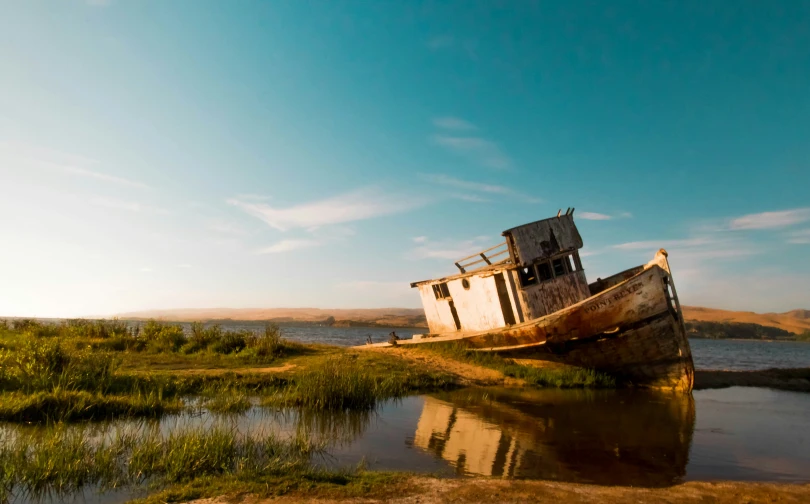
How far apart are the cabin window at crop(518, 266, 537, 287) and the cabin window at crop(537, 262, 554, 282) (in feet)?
0.78

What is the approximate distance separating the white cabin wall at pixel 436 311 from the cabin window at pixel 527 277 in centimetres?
414

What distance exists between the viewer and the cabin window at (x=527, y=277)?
14328 millimetres

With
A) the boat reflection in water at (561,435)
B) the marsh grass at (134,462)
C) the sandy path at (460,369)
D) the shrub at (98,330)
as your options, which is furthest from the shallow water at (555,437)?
the shrub at (98,330)

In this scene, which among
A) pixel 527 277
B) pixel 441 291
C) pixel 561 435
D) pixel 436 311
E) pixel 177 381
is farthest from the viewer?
pixel 436 311

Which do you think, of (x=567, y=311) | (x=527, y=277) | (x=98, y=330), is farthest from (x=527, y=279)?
(x=98, y=330)

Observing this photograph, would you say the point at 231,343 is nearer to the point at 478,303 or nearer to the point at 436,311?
the point at 436,311

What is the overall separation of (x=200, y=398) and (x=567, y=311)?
28.7ft

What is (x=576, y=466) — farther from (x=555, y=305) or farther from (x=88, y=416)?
(x=555, y=305)

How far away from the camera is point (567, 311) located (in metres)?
12.4

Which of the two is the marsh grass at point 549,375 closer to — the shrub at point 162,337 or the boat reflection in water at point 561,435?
the boat reflection in water at point 561,435

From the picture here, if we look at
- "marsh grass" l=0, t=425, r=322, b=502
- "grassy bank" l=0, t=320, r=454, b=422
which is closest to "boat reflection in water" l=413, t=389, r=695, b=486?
"grassy bank" l=0, t=320, r=454, b=422

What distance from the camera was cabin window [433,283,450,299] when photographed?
1827 centimetres

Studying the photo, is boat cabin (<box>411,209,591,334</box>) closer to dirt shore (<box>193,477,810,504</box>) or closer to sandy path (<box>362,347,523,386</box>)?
sandy path (<box>362,347,523,386</box>)

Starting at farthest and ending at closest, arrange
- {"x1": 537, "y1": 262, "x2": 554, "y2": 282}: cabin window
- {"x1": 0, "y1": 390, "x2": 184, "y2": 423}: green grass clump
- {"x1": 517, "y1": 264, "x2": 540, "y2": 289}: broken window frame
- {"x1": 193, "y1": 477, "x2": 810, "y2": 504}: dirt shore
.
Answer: {"x1": 537, "y1": 262, "x2": 554, "y2": 282}: cabin window
{"x1": 517, "y1": 264, "x2": 540, "y2": 289}: broken window frame
{"x1": 0, "y1": 390, "x2": 184, "y2": 423}: green grass clump
{"x1": 193, "y1": 477, "x2": 810, "y2": 504}: dirt shore
